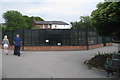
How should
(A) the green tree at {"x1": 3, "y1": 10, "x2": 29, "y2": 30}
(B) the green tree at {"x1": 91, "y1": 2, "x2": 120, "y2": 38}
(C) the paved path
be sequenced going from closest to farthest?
(C) the paved path
(B) the green tree at {"x1": 91, "y1": 2, "x2": 120, "y2": 38}
(A) the green tree at {"x1": 3, "y1": 10, "x2": 29, "y2": 30}

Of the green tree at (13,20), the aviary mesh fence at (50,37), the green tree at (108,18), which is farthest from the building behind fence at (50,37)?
the green tree at (13,20)

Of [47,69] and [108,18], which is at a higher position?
[108,18]

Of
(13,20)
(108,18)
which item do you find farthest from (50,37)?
(13,20)

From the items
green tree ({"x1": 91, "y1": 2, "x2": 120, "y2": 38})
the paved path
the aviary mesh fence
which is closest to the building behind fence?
the aviary mesh fence

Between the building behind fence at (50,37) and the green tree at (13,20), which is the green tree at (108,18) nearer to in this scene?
the building behind fence at (50,37)

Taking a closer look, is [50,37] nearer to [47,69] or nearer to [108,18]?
[47,69]

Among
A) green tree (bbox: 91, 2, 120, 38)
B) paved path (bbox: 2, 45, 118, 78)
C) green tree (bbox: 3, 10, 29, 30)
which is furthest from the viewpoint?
green tree (bbox: 3, 10, 29, 30)

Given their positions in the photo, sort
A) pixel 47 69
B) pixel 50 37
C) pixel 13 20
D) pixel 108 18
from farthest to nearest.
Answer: pixel 13 20
pixel 50 37
pixel 47 69
pixel 108 18

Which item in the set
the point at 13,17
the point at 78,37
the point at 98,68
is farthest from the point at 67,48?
the point at 13,17

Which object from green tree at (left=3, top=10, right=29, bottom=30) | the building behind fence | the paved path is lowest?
the paved path

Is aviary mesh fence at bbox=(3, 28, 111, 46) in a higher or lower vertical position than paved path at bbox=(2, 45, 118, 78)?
higher

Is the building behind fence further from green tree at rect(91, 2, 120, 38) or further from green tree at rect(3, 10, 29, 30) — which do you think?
green tree at rect(3, 10, 29, 30)

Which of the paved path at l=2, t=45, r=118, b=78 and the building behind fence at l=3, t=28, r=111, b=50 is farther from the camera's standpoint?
the building behind fence at l=3, t=28, r=111, b=50

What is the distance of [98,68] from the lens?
5590 millimetres
